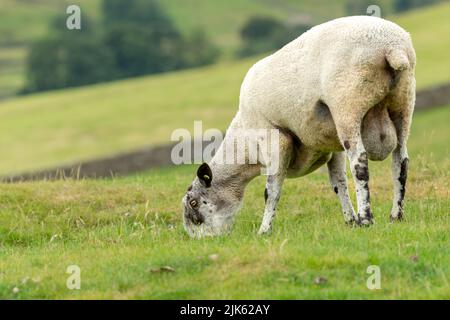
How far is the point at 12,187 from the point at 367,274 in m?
8.30

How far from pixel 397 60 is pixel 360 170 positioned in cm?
145

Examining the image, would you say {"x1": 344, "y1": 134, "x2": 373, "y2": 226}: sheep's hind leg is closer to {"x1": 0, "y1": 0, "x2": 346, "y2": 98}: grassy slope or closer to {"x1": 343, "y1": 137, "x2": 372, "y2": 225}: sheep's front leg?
{"x1": 343, "y1": 137, "x2": 372, "y2": 225}: sheep's front leg

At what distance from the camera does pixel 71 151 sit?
53875 millimetres

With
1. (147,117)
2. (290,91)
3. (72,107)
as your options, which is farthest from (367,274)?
(72,107)

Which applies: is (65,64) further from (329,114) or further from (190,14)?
(329,114)

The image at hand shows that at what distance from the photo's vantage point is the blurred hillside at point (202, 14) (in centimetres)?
15262

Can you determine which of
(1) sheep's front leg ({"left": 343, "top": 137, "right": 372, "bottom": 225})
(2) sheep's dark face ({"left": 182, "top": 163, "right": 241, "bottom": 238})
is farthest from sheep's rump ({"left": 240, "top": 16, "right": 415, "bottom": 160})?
(2) sheep's dark face ({"left": 182, "top": 163, "right": 241, "bottom": 238})

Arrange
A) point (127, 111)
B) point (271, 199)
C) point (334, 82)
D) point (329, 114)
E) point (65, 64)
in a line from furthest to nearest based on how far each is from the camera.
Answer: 1. point (65, 64)
2. point (127, 111)
3. point (271, 199)
4. point (329, 114)
5. point (334, 82)

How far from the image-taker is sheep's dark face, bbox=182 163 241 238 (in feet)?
44.4

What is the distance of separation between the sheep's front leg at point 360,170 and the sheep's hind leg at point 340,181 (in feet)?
4.79

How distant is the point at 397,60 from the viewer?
11430 mm

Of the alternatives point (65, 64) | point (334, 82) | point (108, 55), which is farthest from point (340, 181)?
point (108, 55)
